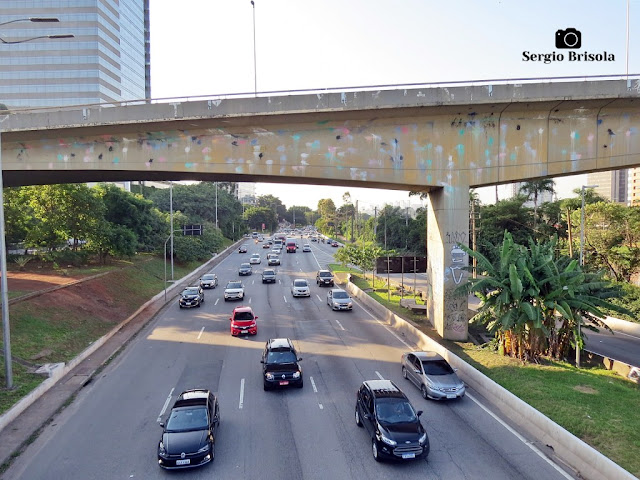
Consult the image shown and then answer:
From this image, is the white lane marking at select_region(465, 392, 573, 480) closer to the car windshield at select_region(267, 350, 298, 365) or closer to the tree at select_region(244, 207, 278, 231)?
the car windshield at select_region(267, 350, 298, 365)

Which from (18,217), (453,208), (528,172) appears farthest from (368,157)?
(18,217)

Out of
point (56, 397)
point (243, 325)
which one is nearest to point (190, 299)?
point (243, 325)

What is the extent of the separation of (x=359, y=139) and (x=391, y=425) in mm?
13174

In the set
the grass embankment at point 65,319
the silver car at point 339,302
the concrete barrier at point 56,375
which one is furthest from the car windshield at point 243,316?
the silver car at point 339,302

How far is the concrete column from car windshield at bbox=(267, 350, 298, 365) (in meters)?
8.50

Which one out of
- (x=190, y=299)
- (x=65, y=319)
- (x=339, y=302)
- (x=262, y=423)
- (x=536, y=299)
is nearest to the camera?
(x=262, y=423)

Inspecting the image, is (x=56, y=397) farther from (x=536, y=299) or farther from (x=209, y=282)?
(x=209, y=282)

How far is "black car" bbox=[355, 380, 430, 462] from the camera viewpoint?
11.5 m

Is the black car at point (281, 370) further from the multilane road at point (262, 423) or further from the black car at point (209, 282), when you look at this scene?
the black car at point (209, 282)

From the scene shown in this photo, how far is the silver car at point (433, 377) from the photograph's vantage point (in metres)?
15.7

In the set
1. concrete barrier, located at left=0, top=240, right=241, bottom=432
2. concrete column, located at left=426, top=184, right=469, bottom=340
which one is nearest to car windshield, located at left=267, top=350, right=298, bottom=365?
concrete column, located at left=426, top=184, right=469, bottom=340

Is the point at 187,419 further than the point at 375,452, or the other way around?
the point at 187,419

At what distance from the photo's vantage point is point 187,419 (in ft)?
40.5

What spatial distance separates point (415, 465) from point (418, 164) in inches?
535
